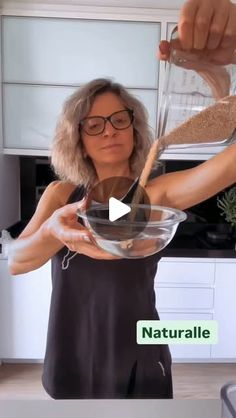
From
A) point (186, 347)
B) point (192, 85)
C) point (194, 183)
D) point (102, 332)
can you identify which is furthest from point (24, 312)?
point (192, 85)

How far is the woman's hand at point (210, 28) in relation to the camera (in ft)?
1.15

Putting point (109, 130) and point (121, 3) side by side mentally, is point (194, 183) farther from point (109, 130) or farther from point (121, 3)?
point (121, 3)

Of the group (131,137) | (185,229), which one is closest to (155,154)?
(131,137)

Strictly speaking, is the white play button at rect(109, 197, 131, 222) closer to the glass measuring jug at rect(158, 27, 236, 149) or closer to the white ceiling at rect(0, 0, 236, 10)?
the glass measuring jug at rect(158, 27, 236, 149)

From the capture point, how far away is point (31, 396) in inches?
23.9

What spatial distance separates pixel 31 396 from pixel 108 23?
0.65 metres

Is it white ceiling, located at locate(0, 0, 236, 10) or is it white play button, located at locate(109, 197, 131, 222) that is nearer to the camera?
white play button, located at locate(109, 197, 131, 222)

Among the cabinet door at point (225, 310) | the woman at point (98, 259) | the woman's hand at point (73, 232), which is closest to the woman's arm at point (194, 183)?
the woman at point (98, 259)

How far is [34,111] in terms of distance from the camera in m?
0.72

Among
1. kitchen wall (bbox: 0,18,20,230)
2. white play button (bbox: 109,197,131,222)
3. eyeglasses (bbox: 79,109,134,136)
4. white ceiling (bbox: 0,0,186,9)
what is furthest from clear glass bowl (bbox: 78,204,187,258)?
white ceiling (bbox: 0,0,186,9)

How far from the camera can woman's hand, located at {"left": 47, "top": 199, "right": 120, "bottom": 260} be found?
505 millimetres

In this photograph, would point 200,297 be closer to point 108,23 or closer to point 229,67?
point 229,67

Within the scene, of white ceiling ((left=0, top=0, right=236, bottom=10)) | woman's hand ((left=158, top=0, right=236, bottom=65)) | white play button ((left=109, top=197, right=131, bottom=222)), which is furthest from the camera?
white ceiling ((left=0, top=0, right=236, bottom=10))

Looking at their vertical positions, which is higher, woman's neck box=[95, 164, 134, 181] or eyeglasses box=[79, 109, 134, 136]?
eyeglasses box=[79, 109, 134, 136]
